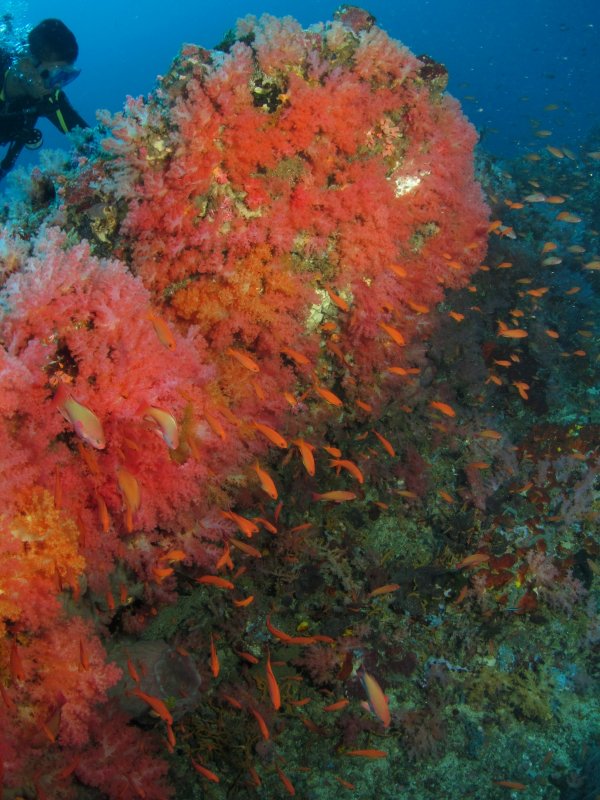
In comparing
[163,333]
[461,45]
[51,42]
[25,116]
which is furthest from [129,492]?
[461,45]

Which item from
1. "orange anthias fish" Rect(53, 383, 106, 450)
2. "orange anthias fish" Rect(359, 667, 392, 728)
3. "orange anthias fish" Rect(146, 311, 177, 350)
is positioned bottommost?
"orange anthias fish" Rect(359, 667, 392, 728)

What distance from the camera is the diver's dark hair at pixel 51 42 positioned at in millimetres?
6832

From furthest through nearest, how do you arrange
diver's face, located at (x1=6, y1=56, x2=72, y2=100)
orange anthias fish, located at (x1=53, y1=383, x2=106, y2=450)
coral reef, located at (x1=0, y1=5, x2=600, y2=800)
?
diver's face, located at (x1=6, y1=56, x2=72, y2=100), coral reef, located at (x1=0, y1=5, x2=600, y2=800), orange anthias fish, located at (x1=53, y1=383, x2=106, y2=450)

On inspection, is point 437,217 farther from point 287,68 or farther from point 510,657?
point 510,657

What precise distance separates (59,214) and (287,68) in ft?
7.91

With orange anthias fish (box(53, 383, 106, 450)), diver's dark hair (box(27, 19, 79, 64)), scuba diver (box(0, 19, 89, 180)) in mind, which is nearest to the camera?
orange anthias fish (box(53, 383, 106, 450))

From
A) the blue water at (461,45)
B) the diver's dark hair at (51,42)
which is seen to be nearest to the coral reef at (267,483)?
the diver's dark hair at (51,42)

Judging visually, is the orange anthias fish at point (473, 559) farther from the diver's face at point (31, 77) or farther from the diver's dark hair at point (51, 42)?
the diver's face at point (31, 77)

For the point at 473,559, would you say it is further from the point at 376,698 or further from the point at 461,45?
the point at 461,45

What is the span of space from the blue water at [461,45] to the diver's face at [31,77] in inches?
585

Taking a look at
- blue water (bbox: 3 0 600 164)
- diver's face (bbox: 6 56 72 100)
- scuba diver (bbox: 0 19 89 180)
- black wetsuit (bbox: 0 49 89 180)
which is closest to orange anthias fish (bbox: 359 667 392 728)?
scuba diver (bbox: 0 19 89 180)

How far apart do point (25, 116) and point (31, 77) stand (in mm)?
664

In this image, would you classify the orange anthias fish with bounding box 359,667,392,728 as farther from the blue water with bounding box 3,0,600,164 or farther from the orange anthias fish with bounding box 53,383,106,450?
the blue water with bounding box 3,0,600,164

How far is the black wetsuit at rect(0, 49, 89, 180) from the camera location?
24.6ft
